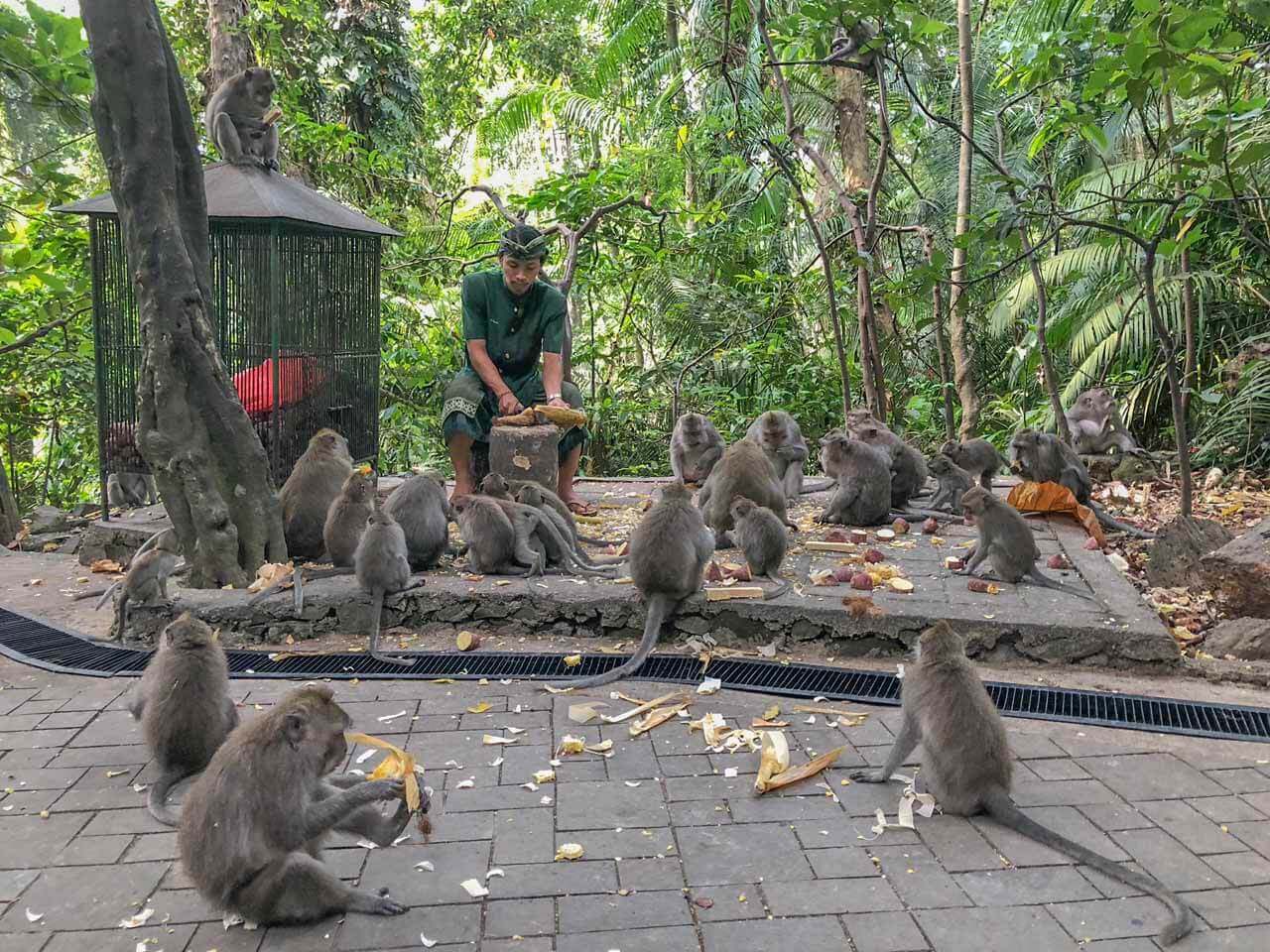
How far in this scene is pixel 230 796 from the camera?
10.2 feet

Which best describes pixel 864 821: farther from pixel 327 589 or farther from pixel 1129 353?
pixel 1129 353

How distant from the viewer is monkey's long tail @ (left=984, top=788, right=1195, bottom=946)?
3148mm

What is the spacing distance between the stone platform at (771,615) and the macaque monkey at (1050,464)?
170 centimetres

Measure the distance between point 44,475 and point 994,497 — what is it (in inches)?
492

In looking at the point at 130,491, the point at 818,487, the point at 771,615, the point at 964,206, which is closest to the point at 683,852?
the point at 771,615

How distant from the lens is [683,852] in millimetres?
3738

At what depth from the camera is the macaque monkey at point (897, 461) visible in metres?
8.48

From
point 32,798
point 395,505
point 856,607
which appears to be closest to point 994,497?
point 856,607

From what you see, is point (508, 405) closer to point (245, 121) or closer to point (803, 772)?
point (245, 121)

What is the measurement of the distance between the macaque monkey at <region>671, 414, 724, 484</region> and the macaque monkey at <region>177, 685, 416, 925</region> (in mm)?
6068

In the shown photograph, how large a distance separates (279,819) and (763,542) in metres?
3.76

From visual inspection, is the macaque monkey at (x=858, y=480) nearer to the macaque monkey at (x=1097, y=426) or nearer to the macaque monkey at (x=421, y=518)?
the macaque monkey at (x=421, y=518)

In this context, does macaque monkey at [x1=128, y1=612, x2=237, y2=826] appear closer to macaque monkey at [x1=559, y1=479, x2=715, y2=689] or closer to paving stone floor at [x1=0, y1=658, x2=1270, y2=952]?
paving stone floor at [x1=0, y1=658, x2=1270, y2=952]

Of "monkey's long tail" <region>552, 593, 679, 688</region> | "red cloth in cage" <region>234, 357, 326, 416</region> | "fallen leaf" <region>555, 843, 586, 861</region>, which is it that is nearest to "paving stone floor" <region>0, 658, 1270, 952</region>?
"fallen leaf" <region>555, 843, 586, 861</region>
